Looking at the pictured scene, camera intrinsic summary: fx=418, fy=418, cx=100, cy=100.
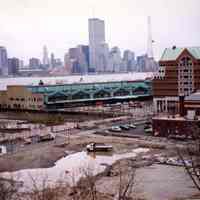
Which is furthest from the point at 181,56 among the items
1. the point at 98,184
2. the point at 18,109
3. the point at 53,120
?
the point at 98,184

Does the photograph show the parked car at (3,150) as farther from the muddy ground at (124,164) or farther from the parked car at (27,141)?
the parked car at (27,141)

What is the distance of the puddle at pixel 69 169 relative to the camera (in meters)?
14.7

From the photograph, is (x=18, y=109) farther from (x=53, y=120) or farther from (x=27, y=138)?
(x=27, y=138)

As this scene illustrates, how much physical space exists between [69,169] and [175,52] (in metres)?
20.1

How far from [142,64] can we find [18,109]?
328 ft

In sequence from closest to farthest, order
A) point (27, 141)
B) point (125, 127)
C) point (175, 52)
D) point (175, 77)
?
point (27, 141) → point (125, 127) → point (175, 77) → point (175, 52)

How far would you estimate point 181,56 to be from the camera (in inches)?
1299

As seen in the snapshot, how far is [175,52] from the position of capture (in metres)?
33.9

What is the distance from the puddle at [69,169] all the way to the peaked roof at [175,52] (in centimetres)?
1544

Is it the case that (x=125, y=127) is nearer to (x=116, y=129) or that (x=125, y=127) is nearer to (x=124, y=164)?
(x=116, y=129)

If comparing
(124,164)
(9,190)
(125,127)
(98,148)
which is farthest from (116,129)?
(9,190)

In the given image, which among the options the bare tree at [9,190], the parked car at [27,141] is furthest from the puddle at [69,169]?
the parked car at [27,141]

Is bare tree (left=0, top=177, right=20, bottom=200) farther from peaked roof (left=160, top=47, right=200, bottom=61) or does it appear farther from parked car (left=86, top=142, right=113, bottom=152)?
peaked roof (left=160, top=47, right=200, bottom=61)

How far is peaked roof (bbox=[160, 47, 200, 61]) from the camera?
32.8 metres
